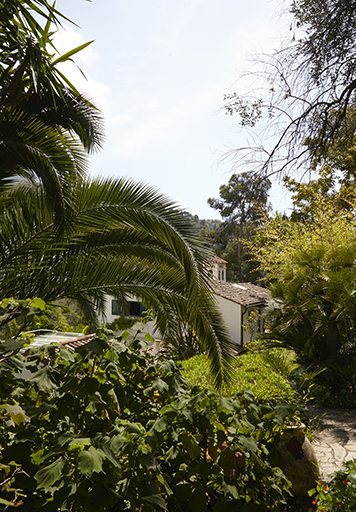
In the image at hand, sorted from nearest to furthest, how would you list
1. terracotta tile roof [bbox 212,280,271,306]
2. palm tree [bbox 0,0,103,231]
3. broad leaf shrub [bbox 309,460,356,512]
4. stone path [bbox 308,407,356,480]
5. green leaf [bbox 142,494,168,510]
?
green leaf [bbox 142,494,168,510], broad leaf shrub [bbox 309,460,356,512], palm tree [bbox 0,0,103,231], stone path [bbox 308,407,356,480], terracotta tile roof [bbox 212,280,271,306]

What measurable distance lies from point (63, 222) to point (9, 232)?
611 millimetres

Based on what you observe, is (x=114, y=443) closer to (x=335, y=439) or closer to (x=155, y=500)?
(x=155, y=500)

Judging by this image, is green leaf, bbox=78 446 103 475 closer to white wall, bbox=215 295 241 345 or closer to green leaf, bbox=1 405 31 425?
green leaf, bbox=1 405 31 425

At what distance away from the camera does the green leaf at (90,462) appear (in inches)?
52.9

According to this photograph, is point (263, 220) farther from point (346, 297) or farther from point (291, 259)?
point (346, 297)

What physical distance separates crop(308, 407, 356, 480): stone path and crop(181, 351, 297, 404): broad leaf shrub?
83cm

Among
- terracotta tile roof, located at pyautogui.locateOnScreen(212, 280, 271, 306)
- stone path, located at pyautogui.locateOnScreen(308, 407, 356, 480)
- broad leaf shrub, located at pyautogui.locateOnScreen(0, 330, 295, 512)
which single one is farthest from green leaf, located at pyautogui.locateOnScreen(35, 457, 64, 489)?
terracotta tile roof, located at pyautogui.locateOnScreen(212, 280, 271, 306)

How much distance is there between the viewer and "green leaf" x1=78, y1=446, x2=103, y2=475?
1.34 meters

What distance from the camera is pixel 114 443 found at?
1646mm

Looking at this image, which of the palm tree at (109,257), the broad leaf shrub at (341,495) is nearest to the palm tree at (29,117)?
the palm tree at (109,257)

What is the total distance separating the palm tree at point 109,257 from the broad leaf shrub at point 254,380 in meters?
0.72

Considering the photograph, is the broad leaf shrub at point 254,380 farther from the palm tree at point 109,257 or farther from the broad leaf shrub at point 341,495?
the broad leaf shrub at point 341,495

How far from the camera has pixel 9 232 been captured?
3998mm

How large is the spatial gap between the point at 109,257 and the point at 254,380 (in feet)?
8.80
